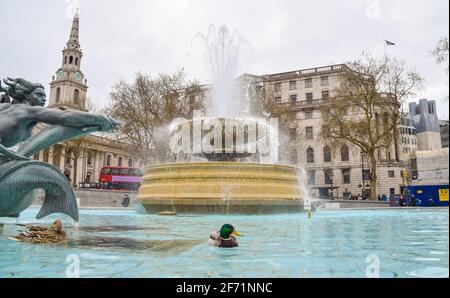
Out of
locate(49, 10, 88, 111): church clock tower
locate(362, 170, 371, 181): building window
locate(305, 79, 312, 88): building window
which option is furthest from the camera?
locate(49, 10, 88, 111): church clock tower

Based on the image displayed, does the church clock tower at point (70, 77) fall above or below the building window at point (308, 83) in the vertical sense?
above

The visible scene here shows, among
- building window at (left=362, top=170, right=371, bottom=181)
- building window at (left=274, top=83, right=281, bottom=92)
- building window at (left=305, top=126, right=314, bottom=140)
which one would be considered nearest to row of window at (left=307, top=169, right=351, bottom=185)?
building window at (left=362, top=170, right=371, bottom=181)

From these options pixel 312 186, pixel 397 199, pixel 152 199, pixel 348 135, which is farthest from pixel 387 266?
pixel 312 186

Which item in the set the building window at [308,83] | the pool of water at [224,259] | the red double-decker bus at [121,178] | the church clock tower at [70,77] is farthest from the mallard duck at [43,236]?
the church clock tower at [70,77]

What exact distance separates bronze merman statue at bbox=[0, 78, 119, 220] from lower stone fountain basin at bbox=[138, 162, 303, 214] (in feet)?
21.3

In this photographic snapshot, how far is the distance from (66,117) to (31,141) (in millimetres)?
878

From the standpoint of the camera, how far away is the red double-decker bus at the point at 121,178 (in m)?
40.8

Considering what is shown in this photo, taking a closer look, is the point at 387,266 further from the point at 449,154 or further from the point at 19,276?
the point at 19,276

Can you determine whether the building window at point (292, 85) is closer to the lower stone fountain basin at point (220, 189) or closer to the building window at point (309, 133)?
the building window at point (309, 133)

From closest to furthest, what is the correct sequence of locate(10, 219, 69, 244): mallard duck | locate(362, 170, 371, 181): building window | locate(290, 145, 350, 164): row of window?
locate(10, 219, 69, 244): mallard duck
locate(362, 170, 371, 181): building window
locate(290, 145, 350, 164): row of window

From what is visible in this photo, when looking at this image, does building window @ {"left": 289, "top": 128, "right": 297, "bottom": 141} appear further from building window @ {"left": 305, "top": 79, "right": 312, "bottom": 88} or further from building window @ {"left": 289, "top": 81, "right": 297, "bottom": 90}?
building window @ {"left": 289, "top": 81, "right": 297, "bottom": 90}

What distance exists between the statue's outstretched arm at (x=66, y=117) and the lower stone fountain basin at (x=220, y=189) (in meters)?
6.71

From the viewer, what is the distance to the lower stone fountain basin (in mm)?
11750
